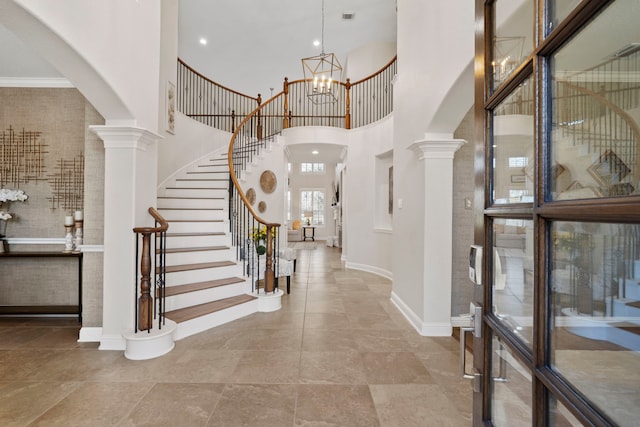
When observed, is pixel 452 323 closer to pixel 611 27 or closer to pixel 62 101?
pixel 611 27

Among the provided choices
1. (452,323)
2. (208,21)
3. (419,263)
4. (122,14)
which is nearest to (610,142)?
(419,263)

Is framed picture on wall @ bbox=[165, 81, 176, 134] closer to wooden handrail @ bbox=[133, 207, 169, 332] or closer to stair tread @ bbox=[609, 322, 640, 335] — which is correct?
wooden handrail @ bbox=[133, 207, 169, 332]

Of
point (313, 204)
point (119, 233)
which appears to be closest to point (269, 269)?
point (119, 233)

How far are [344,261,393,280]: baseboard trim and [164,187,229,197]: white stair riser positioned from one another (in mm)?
3156

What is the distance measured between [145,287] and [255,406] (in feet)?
4.73

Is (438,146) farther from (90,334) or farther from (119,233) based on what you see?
(90,334)

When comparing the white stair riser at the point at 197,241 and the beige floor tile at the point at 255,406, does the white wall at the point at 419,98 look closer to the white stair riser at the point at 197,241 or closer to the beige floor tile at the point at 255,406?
the beige floor tile at the point at 255,406

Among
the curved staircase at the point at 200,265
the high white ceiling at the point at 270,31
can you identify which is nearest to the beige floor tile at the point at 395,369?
the curved staircase at the point at 200,265

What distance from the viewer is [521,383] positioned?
828mm

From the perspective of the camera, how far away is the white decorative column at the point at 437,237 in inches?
124

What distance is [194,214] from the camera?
4.74 meters

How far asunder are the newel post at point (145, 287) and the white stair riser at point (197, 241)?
1350 millimetres

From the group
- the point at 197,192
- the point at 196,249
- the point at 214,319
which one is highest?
the point at 197,192

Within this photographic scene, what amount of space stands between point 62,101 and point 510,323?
4709 mm
